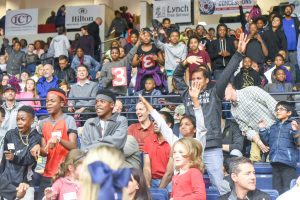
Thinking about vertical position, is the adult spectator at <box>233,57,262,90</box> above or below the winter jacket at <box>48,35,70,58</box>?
below

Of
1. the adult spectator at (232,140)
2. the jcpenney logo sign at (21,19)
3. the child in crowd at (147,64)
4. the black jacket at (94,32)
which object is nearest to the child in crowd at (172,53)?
the child in crowd at (147,64)

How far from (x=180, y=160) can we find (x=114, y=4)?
1662 cm

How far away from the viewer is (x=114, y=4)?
21391 millimetres

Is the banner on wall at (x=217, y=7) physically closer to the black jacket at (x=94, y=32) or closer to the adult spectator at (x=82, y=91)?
the black jacket at (x=94, y=32)

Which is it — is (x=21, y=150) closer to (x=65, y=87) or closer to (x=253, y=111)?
(x=253, y=111)

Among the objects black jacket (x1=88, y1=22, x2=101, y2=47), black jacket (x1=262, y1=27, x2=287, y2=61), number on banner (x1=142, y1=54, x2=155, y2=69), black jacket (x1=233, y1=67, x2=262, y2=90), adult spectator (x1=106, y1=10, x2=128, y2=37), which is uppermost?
adult spectator (x1=106, y1=10, x2=128, y2=37)

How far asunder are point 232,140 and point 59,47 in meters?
7.99

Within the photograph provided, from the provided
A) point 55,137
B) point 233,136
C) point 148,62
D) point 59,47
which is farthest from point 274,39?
point 55,137

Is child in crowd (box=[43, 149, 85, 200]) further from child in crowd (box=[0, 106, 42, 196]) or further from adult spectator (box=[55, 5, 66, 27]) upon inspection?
adult spectator (box=[55, 5, 66, 27])

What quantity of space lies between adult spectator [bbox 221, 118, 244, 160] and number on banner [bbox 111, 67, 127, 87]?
6.71ft

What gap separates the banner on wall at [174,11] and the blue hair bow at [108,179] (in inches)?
606

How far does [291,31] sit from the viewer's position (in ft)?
39.0

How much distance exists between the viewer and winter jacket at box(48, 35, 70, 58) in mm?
14727

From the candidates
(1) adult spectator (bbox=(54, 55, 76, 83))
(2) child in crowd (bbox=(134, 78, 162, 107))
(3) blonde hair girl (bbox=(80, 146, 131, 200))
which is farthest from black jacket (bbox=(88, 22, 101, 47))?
(3) blonde hair girl (bbox=(80, 146, 131, 200))
